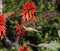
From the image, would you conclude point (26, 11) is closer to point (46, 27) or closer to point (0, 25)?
point (0, 25)

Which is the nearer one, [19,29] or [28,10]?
[28,10]

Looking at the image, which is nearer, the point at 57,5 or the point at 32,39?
the point at 32,39

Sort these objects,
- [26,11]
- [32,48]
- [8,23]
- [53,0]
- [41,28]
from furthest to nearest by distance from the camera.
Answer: [53,0] → [8,23] → [41,28] → [32,48] → [26,11]

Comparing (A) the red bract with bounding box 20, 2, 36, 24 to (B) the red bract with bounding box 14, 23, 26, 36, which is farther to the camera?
(B) the red bract with bounding box 14, 23, 26, 36

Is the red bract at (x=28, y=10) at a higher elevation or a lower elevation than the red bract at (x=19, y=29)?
higher

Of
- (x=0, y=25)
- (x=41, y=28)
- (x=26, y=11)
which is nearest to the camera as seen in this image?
(x=0, y=25)

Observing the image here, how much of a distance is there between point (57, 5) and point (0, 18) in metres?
1.58

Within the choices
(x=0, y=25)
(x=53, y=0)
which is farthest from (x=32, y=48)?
(x=53, y=0)

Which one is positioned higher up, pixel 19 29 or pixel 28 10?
pixel 28 10

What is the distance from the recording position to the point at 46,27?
3.41 metres

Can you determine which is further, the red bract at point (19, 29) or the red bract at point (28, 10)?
the red bract at point (19, 29)

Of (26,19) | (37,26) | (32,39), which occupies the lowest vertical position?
(32,39)

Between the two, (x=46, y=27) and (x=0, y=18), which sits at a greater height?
(x=0, y=18)

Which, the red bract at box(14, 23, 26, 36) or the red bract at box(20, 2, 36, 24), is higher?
the red bract at box(20, 2, 36, 24)
